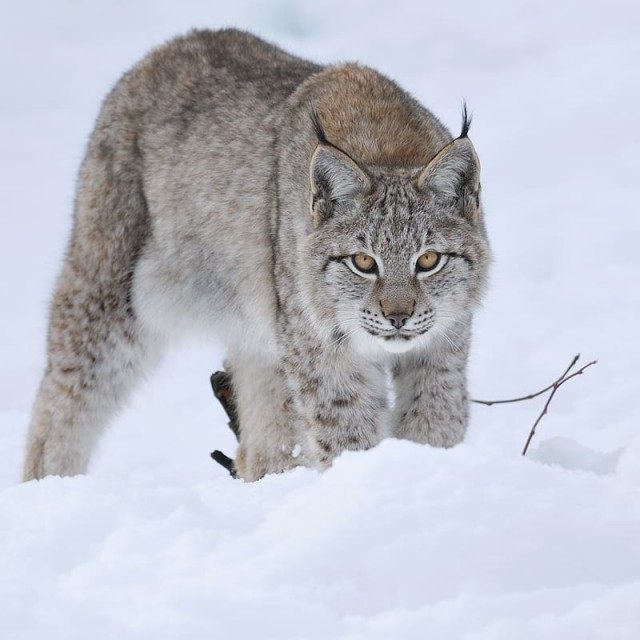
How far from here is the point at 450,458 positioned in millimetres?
3107

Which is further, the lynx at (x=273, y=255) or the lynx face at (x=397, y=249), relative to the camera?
the lynx at (x=273, y=255)

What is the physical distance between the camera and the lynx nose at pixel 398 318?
168 inches

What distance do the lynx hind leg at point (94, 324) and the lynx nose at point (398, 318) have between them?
6.19 feet

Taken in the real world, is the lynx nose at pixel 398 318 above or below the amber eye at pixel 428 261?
below

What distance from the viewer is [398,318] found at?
14.0 feet

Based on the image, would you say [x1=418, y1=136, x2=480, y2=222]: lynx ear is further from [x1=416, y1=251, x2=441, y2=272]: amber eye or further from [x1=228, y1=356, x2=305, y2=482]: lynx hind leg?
[x1=228, y1=356, x2=305, y2=482]: lynx hind leg

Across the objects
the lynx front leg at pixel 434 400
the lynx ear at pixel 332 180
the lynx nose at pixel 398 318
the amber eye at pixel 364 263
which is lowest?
the lynx front leg at pixel 434 400

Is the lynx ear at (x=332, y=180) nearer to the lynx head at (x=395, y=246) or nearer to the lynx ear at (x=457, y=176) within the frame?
the lynx head at (x=395, y=246)

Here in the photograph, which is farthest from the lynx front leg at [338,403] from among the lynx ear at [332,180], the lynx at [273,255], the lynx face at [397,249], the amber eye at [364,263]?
the lynx ear at [332,180]

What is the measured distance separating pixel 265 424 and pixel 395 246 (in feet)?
6.21

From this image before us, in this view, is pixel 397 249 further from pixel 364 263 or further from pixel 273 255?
pixel 273 255

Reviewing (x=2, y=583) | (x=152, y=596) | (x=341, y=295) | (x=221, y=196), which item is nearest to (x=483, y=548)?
(x=152, y=596)

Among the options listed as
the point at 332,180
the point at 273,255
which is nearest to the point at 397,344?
the point at 332,180

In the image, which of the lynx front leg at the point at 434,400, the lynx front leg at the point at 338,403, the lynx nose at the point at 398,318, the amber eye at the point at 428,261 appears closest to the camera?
the lynx nose at the point at 398,318
